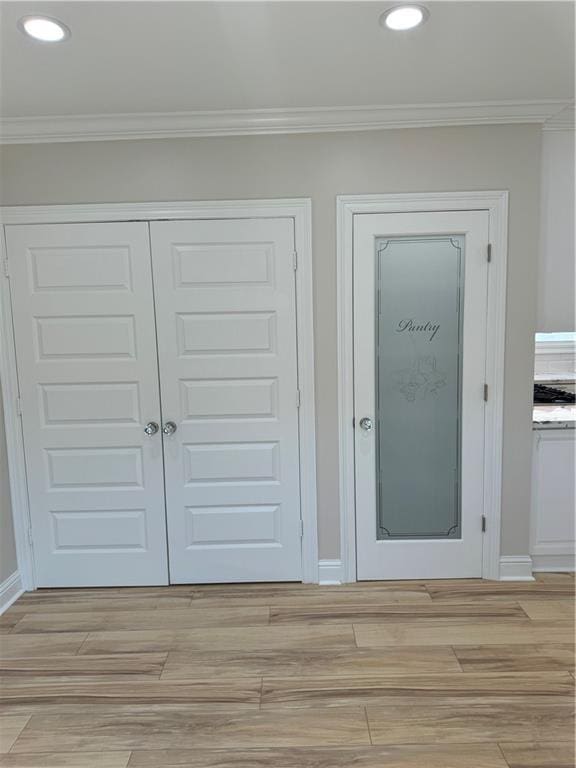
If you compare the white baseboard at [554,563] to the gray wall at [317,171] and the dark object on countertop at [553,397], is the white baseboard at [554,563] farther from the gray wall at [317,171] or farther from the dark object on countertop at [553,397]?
the gray wall at [317,171]

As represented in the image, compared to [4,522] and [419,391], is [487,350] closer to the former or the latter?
[419,391]

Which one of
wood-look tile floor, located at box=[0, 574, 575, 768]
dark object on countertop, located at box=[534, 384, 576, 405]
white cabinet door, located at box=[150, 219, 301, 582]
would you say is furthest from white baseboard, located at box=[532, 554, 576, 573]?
white cabinet door, located at box=[150, 219, 301, 582]

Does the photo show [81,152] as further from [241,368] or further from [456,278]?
[456,278]

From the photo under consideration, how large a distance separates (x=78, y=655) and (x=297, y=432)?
153 cm

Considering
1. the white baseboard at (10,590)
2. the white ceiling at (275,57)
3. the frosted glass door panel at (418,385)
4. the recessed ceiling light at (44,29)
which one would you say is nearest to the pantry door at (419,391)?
the frosted glass door panel at (418,385)

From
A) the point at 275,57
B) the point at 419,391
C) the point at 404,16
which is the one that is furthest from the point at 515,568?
the point at 275,57

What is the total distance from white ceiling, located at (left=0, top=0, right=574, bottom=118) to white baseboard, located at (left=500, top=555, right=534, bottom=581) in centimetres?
248

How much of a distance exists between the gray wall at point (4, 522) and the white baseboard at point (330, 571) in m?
1.80

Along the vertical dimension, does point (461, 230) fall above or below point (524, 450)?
above

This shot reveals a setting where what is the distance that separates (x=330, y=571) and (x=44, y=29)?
2.84 m

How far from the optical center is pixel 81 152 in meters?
2.57

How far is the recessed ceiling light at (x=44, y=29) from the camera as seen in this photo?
1676 mm

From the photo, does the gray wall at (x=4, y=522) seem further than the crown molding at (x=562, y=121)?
Yes

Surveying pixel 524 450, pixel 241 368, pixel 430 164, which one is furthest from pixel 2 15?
pixel 524 450
